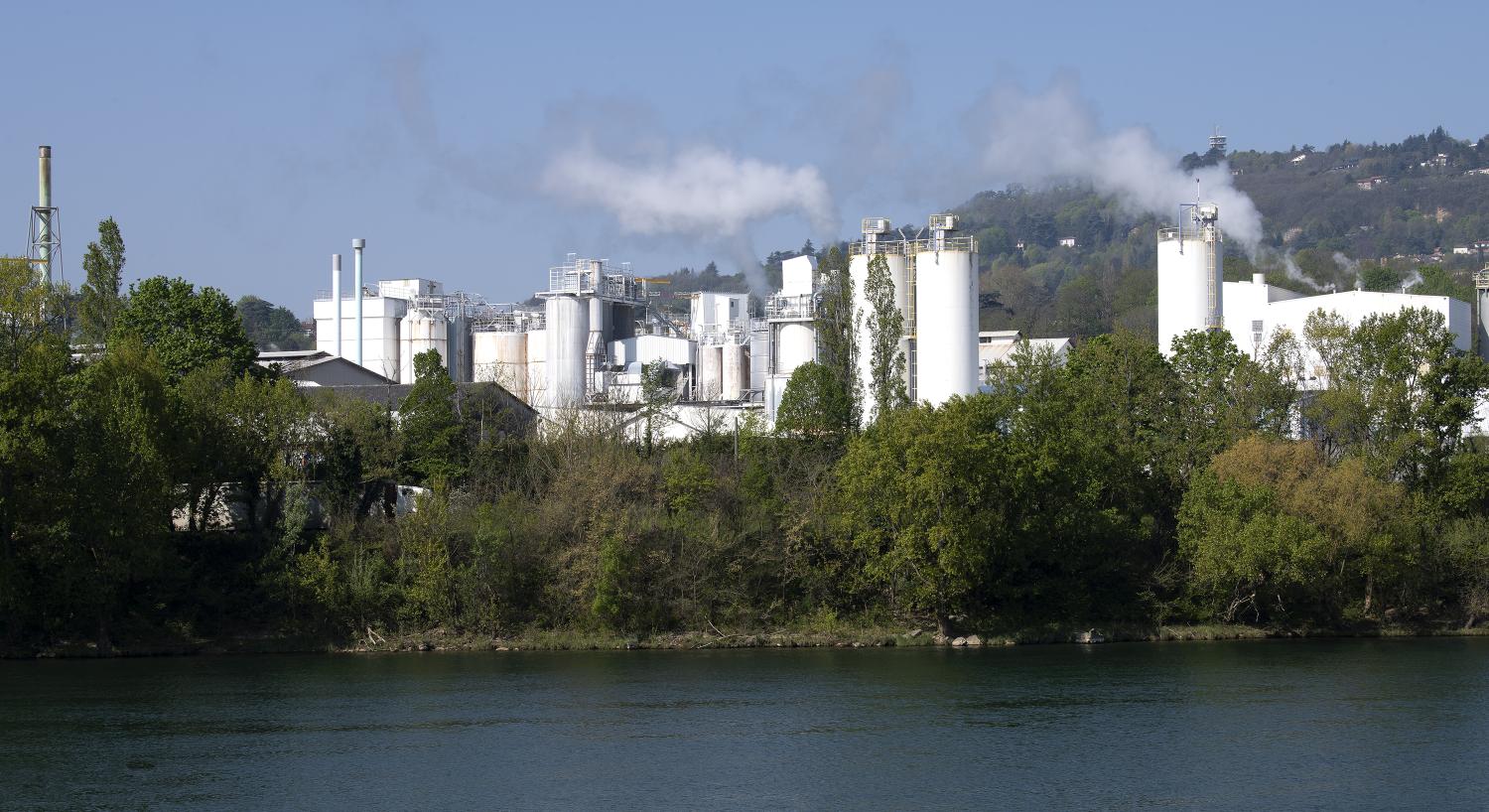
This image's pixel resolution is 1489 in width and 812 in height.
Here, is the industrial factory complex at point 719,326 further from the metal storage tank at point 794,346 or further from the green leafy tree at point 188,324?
the green leafy tree at point 188,324

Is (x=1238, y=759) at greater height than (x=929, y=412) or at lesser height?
lesser

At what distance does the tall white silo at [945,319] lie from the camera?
58.0 meters

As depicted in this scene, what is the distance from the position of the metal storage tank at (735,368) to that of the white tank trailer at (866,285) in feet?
51.0

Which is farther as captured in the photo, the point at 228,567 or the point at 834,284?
the point at 834,284

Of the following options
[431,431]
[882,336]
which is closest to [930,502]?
[882,336]

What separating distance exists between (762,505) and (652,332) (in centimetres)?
3273

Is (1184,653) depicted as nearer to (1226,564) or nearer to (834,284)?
(1226,564)

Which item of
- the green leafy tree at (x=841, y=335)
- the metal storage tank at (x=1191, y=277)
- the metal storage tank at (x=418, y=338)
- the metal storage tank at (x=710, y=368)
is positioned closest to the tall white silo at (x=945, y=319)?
the green leafy tree at (x=841, y=335)

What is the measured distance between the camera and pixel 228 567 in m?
47.9

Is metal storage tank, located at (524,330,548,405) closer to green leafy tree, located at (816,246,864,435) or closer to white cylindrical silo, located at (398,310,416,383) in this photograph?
white cylindrical silo, located at (398,310,416,383)

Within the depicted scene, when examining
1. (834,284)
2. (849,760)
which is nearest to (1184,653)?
(849,760)

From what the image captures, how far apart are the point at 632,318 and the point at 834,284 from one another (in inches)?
795

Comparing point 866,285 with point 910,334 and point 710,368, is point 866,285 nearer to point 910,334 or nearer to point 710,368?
point 910,334

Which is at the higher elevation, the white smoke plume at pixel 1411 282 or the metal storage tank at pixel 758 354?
the white smoke plume at pixel 1411 282
